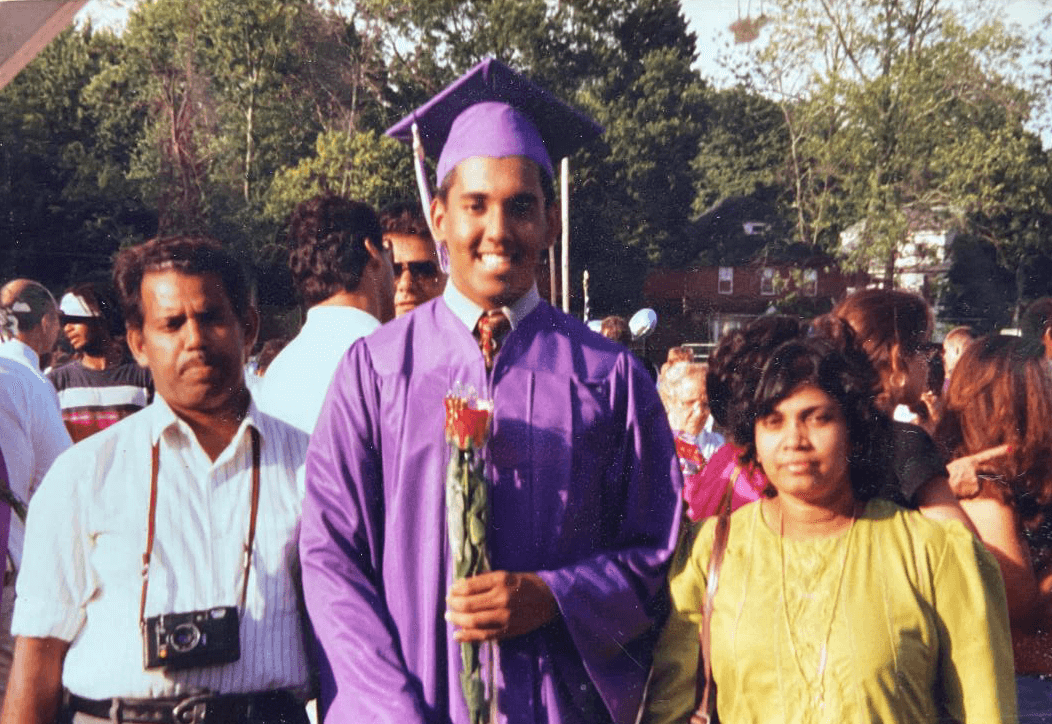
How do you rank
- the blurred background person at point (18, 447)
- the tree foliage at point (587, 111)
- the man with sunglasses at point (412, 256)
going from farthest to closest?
the tree foliage at point (587, 111)
the man with sunglasses at point (412, 256)
the blurred background person at point (18, 447)

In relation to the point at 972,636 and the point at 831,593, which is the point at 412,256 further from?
the point at 972,636

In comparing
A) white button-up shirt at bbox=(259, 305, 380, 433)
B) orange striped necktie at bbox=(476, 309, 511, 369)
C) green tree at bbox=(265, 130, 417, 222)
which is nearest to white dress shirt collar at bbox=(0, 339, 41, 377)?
white button-up shirt at bbox=(259, 305, 380, 433)

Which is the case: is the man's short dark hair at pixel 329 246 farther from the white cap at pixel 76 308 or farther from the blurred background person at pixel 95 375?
the white cap at pixel 76 308

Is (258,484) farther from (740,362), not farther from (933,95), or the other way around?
(933,95)

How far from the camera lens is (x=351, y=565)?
246 centimetres

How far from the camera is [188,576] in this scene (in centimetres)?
244

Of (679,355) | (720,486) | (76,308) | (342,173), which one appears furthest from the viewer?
(342,173)

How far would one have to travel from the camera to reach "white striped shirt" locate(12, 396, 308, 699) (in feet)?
7.84

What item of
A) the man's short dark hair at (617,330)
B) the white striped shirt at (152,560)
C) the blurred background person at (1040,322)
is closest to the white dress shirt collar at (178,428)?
the white striped shirt at (152,560)

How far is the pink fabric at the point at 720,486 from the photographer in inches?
123

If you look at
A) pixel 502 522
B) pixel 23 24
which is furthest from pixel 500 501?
pixel 23 24

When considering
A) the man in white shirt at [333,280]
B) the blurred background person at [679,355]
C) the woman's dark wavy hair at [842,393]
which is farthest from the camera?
the blurred background person at [679,355]

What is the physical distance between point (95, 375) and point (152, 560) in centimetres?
363

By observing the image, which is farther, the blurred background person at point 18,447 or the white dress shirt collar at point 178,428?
the blurred background person at point 18,447
